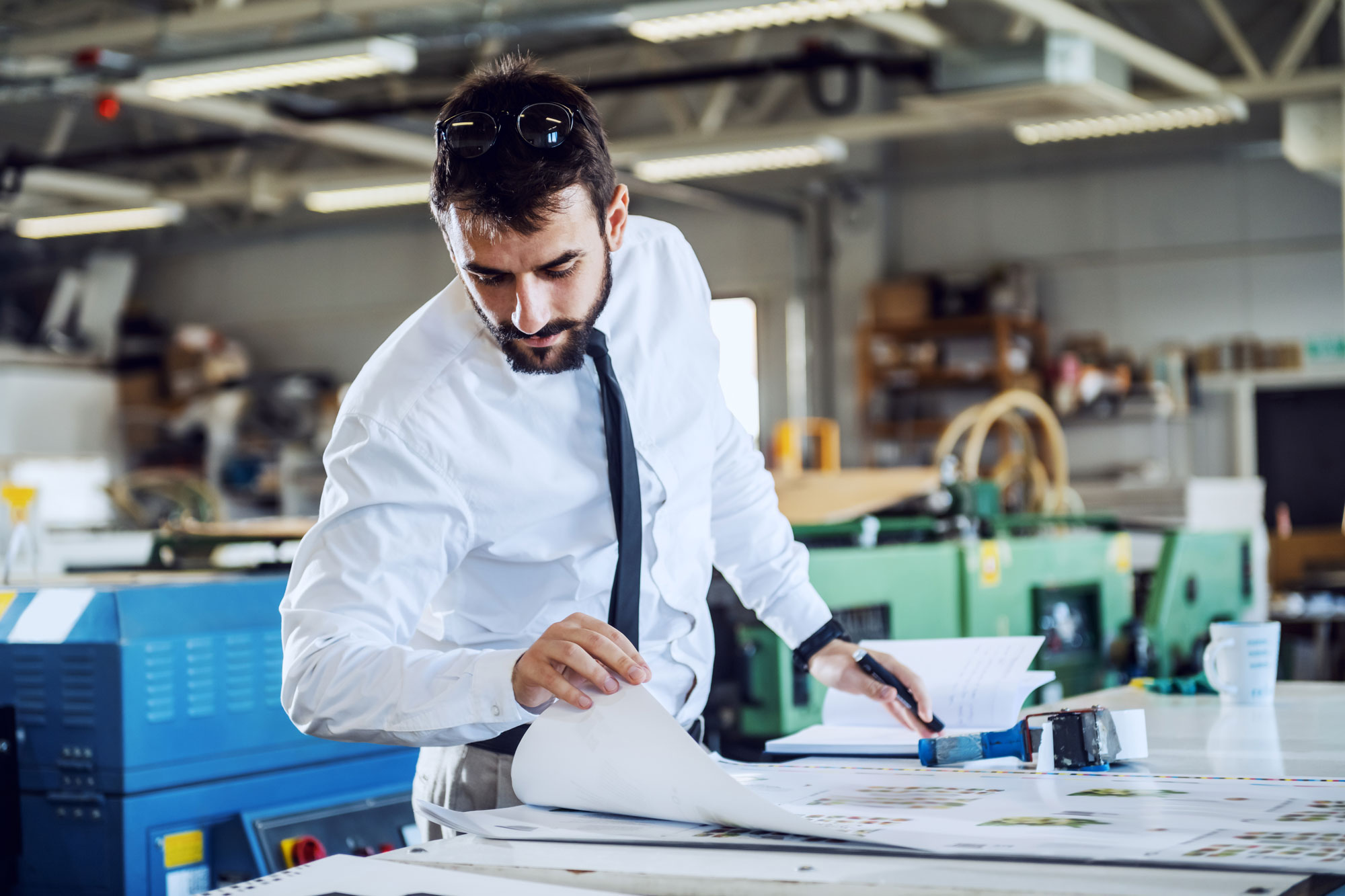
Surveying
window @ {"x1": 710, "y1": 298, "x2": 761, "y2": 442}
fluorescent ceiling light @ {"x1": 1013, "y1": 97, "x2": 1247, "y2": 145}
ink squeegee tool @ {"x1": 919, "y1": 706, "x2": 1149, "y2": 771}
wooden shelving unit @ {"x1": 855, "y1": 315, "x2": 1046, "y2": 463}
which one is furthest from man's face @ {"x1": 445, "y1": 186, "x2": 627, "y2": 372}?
window @ {"x1": 710, "y1": 298, "x2": 761, "y2": 442}

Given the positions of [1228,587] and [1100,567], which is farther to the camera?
[1228,587]

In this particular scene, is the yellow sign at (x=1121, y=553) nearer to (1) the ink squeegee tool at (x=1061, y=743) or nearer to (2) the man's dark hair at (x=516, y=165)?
(1) the ink squeegee tool at (x=1061, y=743)

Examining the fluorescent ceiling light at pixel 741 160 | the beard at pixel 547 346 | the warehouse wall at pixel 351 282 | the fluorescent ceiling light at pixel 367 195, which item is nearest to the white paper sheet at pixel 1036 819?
the beard at pixel 547 346

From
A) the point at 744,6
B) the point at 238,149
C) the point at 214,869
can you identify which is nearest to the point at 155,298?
the point at 238,149

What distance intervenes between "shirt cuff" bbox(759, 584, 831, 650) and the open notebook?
89 mm

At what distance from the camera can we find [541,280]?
1.60 meters

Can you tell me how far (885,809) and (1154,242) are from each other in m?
9.27

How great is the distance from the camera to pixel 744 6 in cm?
539

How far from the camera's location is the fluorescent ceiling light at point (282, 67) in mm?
5809

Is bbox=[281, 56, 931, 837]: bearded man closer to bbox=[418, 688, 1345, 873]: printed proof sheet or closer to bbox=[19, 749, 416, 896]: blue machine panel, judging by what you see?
bbox=[418, 688, 1345, 873]: printed proof sheet

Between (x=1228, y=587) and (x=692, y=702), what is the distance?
116 inches

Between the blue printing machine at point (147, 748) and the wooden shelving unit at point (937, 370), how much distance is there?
8126 millimetres

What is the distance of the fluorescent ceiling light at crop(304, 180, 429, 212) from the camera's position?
29.3 ft

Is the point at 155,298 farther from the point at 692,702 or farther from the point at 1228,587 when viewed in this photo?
the point at 692,702
